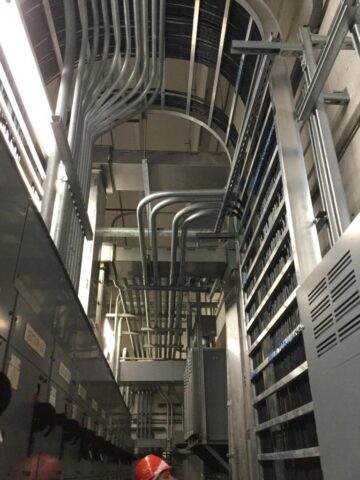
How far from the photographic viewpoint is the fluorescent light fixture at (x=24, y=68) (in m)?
1.68

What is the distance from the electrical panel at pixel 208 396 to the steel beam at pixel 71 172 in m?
2.59

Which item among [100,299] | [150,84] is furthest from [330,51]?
[100,299]

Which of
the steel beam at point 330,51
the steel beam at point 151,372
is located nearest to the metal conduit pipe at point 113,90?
the steel beam at point 330,51

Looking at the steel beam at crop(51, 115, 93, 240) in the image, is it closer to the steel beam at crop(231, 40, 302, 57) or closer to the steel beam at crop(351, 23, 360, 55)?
the steel beam at crop(231, 40, 302, 57)

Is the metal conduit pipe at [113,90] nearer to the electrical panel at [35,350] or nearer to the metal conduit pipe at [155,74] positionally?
the metal conduit pipe at [155,74]

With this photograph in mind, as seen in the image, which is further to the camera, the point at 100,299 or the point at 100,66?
the point at 100,299

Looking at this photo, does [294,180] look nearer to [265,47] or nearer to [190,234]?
[265,47]

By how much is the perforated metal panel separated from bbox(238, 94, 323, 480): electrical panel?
0.20 m

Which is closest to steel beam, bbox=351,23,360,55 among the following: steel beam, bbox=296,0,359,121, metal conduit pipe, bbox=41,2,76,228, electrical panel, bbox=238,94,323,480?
steel beam, bbox=296,0,359,121

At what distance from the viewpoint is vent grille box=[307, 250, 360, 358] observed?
3.87 ft

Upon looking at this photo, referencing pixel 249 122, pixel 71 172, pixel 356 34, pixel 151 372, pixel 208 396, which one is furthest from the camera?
pixel 151 372

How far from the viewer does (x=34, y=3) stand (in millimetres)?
2320

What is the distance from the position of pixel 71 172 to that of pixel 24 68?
54 cm

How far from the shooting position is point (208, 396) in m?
4.56
